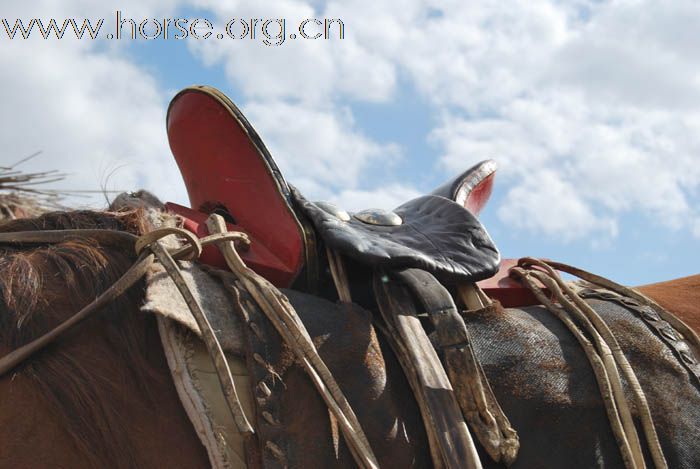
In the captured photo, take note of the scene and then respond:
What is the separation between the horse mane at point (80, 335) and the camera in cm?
155

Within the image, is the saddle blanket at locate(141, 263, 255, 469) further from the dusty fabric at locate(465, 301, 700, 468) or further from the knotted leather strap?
the knotted leather strap

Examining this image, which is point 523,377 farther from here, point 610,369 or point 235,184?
point 235,184

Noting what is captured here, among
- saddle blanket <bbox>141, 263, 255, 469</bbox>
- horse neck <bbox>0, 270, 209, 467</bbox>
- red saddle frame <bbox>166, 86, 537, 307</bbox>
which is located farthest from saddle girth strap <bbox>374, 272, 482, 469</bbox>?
horse neck <bbox>0, 270, 209, 467</bbox>

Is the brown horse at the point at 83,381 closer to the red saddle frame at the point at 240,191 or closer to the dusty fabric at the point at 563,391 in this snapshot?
the red saddle frame at the point at 240,191

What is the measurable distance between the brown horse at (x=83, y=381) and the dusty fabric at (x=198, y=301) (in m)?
0.08

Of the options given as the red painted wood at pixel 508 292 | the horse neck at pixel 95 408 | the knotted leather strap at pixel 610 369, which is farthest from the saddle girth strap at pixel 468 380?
the horse neck at pixel 95 408

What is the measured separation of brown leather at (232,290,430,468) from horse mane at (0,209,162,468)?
246 mm

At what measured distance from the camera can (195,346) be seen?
1.62 meters

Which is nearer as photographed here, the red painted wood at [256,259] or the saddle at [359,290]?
the saddle at [359,290]

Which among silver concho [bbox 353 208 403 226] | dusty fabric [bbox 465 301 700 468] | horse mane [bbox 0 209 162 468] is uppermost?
silver concho [bbox 353 208 403 226]

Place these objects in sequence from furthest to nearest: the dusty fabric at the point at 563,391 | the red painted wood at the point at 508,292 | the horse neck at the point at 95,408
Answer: the red painted wood at the point at 508,292, the dusty fabric at the point at 563,391, the horse neck at the point at 95,408

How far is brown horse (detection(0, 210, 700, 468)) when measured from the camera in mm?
1526

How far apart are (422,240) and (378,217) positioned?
0.53 ft

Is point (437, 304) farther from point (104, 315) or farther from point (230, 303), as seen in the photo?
point (104, 315)
